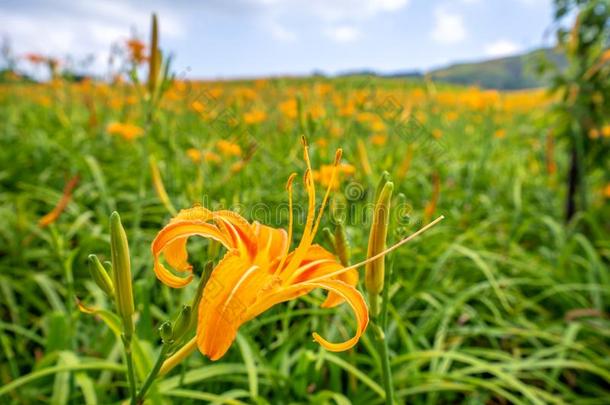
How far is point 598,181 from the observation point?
3160mm

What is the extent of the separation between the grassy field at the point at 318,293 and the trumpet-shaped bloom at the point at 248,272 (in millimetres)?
185

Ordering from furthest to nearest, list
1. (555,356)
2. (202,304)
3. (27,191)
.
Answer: (27,191)
(555,356)
(202,304)

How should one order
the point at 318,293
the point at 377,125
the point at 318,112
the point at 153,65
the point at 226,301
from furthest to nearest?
the point at 377,125, the point at 318,112, the point at 318,293, the point at 153,65, the point at 226,301

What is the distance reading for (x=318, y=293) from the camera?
162 cm

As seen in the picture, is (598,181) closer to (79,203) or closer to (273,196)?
(273,196)

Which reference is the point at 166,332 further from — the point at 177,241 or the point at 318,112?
the point at 318,112

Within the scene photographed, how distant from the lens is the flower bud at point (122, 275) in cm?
62

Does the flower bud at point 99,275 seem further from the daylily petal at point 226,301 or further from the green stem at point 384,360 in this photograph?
the green stem at point 384,360

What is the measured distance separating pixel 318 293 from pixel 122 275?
1.03 m

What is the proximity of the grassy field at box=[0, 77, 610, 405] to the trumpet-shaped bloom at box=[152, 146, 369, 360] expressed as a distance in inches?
7.3

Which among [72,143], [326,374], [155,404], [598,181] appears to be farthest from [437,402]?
[72,143]

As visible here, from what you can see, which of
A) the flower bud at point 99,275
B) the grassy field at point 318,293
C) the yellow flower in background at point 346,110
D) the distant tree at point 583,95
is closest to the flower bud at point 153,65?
the grassy field at point 318,293

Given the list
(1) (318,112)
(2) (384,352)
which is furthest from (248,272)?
(1) (318,112)

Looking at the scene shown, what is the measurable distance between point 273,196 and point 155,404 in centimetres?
136
